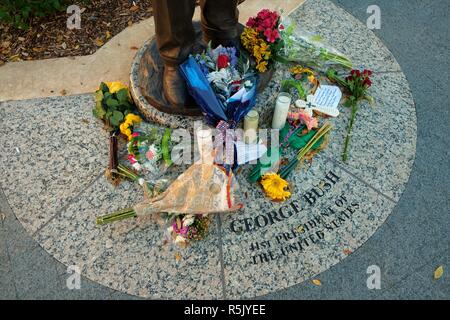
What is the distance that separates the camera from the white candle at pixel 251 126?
3.13m

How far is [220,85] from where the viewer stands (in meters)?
3.12

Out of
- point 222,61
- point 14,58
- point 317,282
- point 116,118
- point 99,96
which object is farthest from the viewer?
point 14,58

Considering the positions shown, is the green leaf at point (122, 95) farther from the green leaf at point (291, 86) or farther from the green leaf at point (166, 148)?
the green leaf at point (291, 86)

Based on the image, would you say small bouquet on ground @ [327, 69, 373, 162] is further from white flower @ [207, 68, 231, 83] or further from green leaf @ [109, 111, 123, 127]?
green leaf @ [109, 111, 123, 127]

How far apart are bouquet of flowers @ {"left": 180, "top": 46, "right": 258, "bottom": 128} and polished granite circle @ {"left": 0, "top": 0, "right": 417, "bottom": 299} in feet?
1.00

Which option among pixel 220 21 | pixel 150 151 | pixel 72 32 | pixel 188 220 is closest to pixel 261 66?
pixel 220 21

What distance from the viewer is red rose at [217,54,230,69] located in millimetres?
3158

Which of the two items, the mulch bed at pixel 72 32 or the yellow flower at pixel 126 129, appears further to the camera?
the mulch bed at pixel 72 32

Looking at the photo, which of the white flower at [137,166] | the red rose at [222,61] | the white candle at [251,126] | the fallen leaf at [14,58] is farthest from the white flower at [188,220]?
the fallen leaf at [14,58]

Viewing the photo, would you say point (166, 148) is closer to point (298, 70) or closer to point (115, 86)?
point (115, 86)

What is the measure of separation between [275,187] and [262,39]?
1.14 metres

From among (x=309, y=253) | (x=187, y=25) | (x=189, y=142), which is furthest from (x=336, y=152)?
(x=187, y=25)

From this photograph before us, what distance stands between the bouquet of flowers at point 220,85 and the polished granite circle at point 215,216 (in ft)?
1.00

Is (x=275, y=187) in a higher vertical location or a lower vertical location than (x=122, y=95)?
lower
